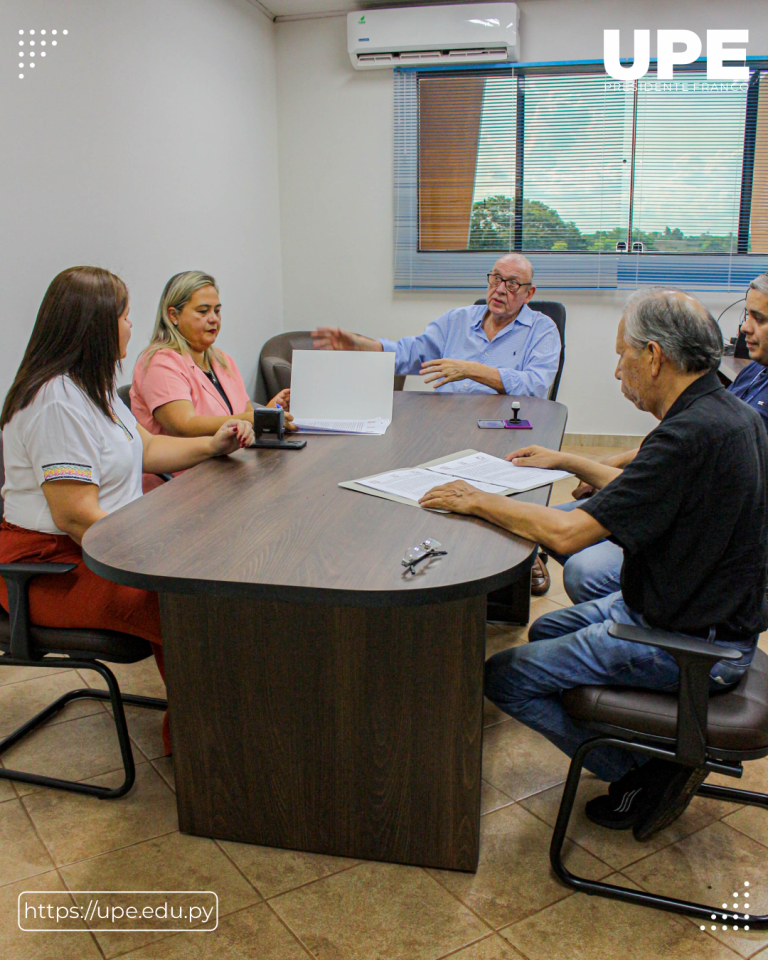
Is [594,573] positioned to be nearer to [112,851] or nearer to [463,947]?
[463,947]

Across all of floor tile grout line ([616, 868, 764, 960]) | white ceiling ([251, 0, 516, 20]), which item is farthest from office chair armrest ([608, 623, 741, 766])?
white ceiling ([251, 0, 516, 20])

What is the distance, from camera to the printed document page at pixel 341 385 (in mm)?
2645

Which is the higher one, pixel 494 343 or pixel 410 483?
pixel 494 343

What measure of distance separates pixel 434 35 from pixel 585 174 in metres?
1.28

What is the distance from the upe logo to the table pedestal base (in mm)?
4728

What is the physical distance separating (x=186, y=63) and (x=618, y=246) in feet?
9.36

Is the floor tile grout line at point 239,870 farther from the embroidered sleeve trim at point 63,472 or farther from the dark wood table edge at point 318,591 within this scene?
the embroidered sleeve trim at point 63,472

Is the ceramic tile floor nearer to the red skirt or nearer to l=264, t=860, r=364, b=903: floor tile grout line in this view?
l=264, t=860, r=364, b=903: floor tile grout line

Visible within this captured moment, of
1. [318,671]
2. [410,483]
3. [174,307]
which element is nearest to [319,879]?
[318,671]

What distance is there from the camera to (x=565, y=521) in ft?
5.26

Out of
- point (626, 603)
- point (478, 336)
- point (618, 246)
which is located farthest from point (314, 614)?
point (618, 246)

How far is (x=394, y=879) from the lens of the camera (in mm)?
1733

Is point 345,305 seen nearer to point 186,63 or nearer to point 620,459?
point 186,63

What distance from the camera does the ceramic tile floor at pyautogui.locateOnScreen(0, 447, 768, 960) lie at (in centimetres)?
157
